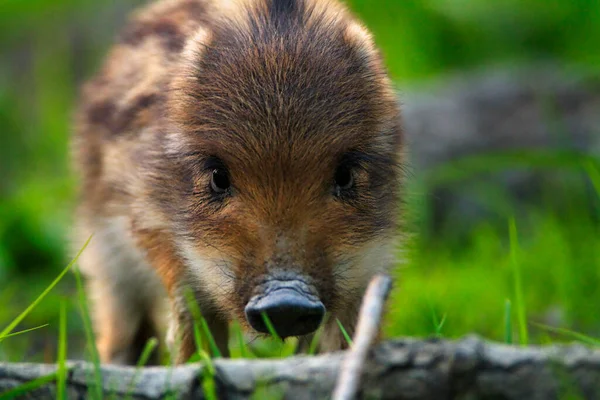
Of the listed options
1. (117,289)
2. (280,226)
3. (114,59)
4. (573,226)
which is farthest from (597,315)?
(114,59)

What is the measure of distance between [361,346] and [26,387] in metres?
0.97

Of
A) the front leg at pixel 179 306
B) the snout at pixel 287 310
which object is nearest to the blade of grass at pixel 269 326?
the snout at pixel 287 310

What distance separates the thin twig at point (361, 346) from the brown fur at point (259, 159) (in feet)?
3.01

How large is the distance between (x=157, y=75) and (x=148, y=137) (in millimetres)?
374

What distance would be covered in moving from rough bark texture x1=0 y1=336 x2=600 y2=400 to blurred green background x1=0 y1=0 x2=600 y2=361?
110 cm

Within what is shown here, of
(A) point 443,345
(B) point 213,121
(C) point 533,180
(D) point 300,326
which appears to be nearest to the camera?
(A) point 443,345

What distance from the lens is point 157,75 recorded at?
473cm

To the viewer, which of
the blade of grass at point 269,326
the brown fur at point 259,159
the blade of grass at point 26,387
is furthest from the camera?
the brown fur at point 259,159

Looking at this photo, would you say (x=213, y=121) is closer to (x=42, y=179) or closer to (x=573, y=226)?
(x=573, y=226)

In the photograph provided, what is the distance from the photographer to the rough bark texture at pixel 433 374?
2.46m

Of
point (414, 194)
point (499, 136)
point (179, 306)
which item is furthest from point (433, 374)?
point (499, 136)

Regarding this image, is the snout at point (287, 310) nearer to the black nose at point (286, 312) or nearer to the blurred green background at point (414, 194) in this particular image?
the black nose at point (286, 312)

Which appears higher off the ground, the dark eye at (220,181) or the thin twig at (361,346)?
the dark eye at (220,181)

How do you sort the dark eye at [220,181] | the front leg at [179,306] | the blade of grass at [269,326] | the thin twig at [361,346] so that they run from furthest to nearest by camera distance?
the front leg at [179,306] → the dark eye at [220,181] → the blade of grass at [269,326] → the thin twig at [361,346]
